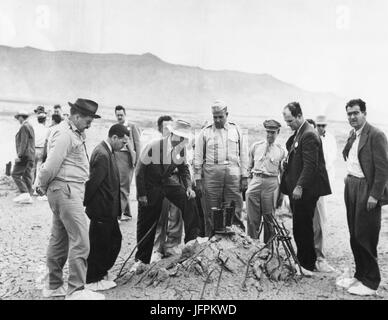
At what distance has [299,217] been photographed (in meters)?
4.36

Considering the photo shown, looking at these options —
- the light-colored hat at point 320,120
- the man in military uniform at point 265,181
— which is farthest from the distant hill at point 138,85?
the man in military uniform at point 265,181

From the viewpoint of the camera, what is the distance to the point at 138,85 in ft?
154

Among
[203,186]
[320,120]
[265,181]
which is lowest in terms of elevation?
[203,186]

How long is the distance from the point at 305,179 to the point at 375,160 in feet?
2.42

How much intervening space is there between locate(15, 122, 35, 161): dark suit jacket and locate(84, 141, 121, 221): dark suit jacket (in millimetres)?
4952

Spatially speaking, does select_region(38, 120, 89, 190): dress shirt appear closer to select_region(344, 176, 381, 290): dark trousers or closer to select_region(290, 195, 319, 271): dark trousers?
select_region(290, 195, 319, 271): dark trousers

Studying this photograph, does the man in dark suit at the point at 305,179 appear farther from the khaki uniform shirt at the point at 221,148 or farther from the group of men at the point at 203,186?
the khaki uniform shirt at the point at 221,148

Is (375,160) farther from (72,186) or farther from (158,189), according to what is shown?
(72,186)

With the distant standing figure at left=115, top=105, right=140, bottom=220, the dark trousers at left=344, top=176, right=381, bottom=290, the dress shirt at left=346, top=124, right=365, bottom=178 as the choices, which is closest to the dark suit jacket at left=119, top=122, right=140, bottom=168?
the distant standing figure at left=115, top=105, right=140, bottom=220

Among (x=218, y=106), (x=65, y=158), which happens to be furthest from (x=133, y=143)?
(x=65, y=158)

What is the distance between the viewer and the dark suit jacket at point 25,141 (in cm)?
823

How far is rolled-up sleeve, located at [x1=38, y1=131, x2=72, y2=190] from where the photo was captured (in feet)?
11.4

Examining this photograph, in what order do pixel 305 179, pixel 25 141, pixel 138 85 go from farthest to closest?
pixel 138 85
pixel 25 141
pixel 305 179
